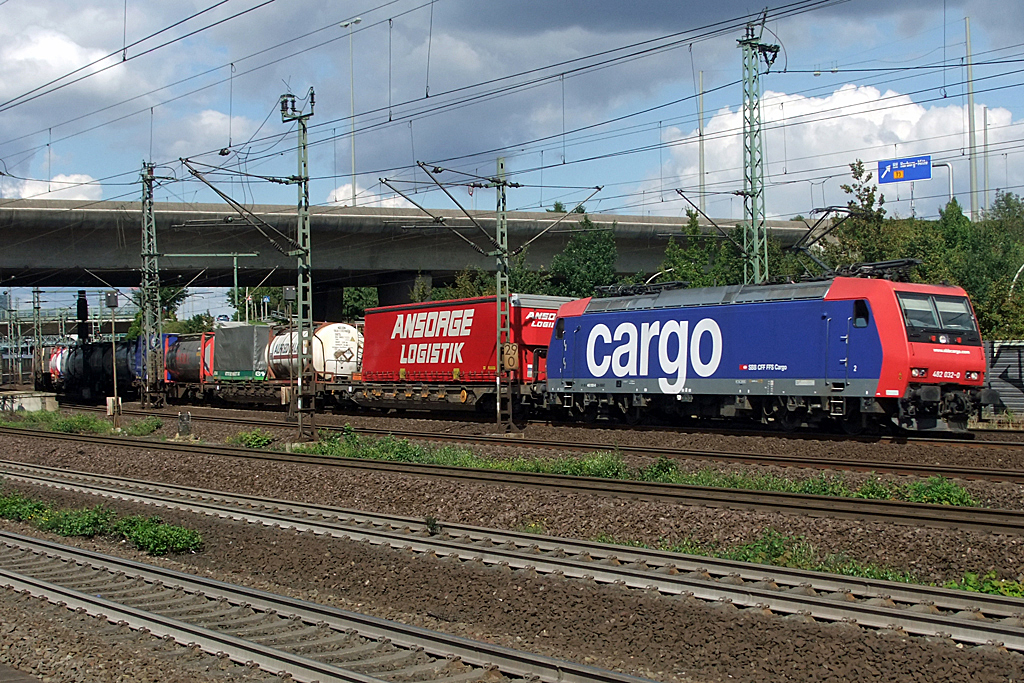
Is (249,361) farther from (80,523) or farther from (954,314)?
(954,314)

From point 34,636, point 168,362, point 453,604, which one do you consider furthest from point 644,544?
point 168,362

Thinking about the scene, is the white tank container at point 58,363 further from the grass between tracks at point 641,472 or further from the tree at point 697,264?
the grass between tracks at point 641,472

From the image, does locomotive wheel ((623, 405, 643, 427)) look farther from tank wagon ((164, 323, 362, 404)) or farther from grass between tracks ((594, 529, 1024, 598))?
grass between tracks ((594, 529, 1024, 598))

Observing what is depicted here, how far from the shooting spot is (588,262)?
161ft

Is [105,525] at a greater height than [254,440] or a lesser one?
lesser

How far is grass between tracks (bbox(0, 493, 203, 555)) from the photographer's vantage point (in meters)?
12.1

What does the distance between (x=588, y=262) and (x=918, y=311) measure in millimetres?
30358

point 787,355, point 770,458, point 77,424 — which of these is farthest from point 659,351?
point 77,424

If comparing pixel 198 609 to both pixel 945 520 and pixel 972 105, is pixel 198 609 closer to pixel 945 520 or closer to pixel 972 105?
pixel 945 520

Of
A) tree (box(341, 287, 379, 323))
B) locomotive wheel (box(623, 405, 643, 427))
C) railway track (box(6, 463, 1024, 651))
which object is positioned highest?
tree (box(341, 287, 379, 323))

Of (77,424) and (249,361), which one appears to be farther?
(249,361)

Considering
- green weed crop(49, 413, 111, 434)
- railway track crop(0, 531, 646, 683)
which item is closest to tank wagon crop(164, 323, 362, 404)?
green weed crop(49, 413, 111, 434)

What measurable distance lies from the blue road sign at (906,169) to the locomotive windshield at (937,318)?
72.0ft

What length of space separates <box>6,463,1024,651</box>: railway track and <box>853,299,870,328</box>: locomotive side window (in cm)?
1104
